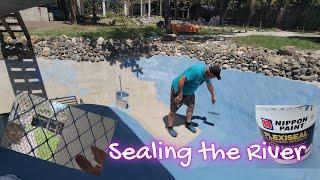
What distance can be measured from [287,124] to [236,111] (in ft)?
12.0

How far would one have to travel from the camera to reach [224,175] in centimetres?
839

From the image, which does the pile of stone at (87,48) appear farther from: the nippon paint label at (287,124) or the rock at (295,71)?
the nippon paint label at (287,124)

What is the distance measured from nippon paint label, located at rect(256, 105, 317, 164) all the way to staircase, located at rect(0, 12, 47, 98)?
7918 mm

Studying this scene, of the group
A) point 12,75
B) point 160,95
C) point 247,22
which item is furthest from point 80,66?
point 247,22

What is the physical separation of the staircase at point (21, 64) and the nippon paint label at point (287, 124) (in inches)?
312

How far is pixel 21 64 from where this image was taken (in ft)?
41.9

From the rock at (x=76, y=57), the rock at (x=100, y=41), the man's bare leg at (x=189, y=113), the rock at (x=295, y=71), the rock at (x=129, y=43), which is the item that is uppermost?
the rock at (x=100, y=41)

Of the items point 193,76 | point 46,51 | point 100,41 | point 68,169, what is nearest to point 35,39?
point 46,51

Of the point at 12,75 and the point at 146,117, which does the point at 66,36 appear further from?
the point at 146,117

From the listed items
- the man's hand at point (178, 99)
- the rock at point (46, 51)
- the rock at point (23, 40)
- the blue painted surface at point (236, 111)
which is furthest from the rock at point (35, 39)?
the man's hand at point (178, 99)

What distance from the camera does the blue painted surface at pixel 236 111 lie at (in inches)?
330

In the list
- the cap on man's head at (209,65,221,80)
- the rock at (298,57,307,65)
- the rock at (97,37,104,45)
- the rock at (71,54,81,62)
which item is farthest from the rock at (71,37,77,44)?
the rock at (298,57,307,65)

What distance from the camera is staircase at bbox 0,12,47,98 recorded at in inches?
490

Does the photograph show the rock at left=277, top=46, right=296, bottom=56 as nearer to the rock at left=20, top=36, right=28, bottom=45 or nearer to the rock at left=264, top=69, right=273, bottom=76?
the rock at left=264, top=69, right=273, bottom=76
